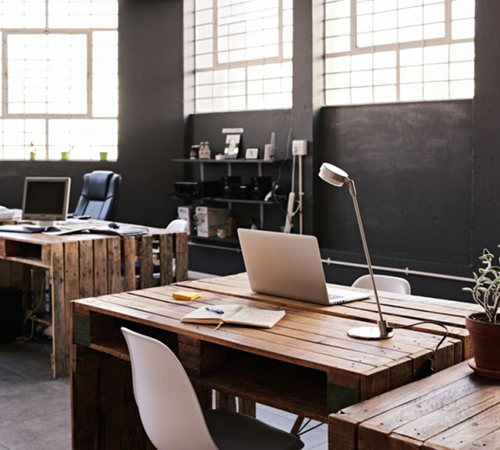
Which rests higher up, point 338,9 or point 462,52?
point 338,9

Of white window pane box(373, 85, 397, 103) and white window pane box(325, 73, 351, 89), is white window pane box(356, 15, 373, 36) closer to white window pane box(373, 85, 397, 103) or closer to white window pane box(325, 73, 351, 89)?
white window pane box(325, 73, 351, 89)

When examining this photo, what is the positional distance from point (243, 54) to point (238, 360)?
590 cm

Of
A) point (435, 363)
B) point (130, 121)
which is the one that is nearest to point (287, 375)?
point (435, 363)

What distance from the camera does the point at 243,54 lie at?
805cm

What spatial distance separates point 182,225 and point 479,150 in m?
2.47

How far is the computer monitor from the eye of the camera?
5.61 meters

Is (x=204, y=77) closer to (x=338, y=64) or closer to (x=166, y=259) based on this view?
(x=338, y=64)

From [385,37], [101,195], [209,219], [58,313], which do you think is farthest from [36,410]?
[385,37]

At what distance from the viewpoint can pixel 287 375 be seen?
2.53 metres

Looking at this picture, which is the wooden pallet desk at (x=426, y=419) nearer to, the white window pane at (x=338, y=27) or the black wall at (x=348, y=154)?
the black wall at (x=348, y=154)

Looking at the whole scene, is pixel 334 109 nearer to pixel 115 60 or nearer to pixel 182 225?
pixel 182 225

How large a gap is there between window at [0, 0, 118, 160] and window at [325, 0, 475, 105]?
3.03 m

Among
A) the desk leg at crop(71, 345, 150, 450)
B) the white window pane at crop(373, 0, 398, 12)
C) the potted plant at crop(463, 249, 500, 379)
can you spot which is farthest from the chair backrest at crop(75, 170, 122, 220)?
the potted plant at crop(463, 249, 500, 379)

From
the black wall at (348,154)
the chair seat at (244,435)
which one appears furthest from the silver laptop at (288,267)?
the black wall at (348,154)
